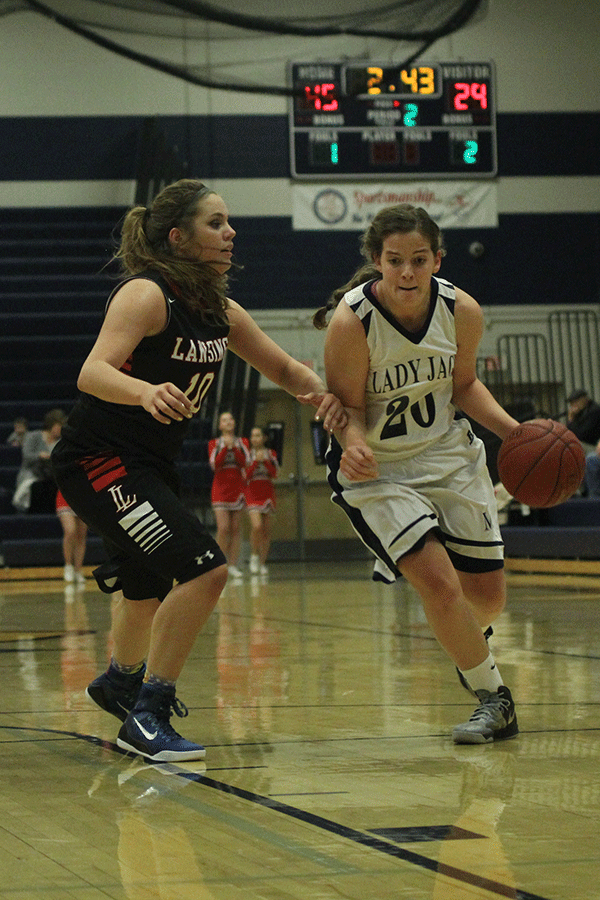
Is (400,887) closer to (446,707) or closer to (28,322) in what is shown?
(446,707)

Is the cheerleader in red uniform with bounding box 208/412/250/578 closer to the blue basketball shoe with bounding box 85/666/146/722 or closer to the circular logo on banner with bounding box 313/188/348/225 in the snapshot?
the circular logo on banner with bounding box 313/188/348/225

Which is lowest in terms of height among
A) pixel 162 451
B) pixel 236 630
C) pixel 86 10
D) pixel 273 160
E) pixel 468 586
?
pixel 236 630

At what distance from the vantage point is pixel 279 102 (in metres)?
17.3

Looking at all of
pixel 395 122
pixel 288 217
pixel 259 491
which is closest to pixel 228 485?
pixel 259 491

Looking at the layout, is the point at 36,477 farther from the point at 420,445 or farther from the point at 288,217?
the point at 420,445

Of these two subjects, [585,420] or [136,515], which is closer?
[136,515]

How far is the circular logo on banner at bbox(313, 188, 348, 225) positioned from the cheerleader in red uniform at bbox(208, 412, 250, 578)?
17.8ft

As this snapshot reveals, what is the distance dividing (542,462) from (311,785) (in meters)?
1.33

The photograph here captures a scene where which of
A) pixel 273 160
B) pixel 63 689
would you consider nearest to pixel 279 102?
pixel 273 160

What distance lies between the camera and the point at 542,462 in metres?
3.87

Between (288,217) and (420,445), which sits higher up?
(288,217)

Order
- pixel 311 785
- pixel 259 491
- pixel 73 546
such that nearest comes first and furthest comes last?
pixel 311 785 → pixel 73 546 → pixel 259 491

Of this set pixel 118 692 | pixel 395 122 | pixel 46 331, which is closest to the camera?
pixel 118 692

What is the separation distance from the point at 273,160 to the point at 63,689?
13414 millimetres
